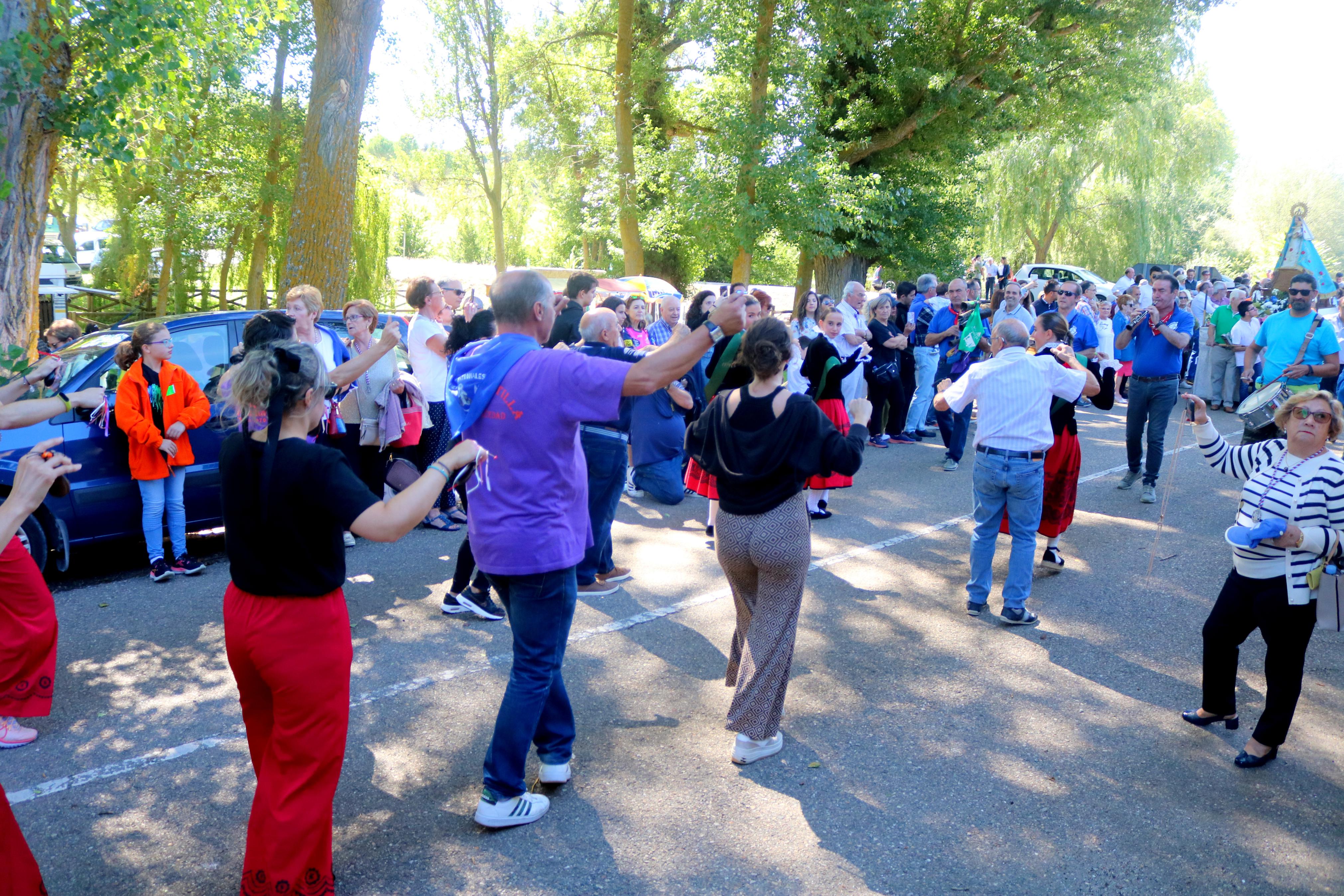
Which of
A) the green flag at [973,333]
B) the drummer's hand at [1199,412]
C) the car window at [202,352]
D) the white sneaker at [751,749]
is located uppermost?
the green flag at [973,333]

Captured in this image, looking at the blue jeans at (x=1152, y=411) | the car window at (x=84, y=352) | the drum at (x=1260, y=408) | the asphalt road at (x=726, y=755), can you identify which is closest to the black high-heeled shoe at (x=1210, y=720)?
the asphalt road at (x=726, y=755)

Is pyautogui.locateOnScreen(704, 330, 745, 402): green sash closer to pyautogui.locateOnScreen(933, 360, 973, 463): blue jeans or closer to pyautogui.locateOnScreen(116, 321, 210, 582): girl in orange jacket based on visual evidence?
pyautogui.locateOnScreen(116, 321, 210, 582): girl in orange jacket

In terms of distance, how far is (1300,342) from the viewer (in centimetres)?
863

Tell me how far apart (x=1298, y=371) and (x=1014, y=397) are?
4.05 metres

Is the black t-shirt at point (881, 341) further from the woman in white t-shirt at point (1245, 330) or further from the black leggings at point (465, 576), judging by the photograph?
the black leggings at point (465, 576)

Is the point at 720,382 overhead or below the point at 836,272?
below

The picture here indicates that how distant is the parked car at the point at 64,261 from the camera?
21.0 meters

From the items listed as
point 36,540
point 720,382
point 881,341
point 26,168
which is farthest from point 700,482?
point 881,341

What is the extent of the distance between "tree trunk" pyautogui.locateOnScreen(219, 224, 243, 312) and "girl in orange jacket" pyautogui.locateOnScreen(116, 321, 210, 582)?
51.3ft

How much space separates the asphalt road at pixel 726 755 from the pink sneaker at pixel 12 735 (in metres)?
0.05

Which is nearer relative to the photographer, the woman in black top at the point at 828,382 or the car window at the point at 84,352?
the car window at the point at 84,352

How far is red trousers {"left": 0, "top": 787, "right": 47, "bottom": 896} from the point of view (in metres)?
2.72

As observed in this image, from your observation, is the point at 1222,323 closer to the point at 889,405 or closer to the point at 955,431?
the point at 889,405

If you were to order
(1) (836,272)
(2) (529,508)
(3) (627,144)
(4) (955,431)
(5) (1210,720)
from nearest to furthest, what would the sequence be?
1. (2) (529,508)
2. (5) (1210,720)
3. (4) (955,431)
4. (3) (627,144)
5. (1) (836,272)
